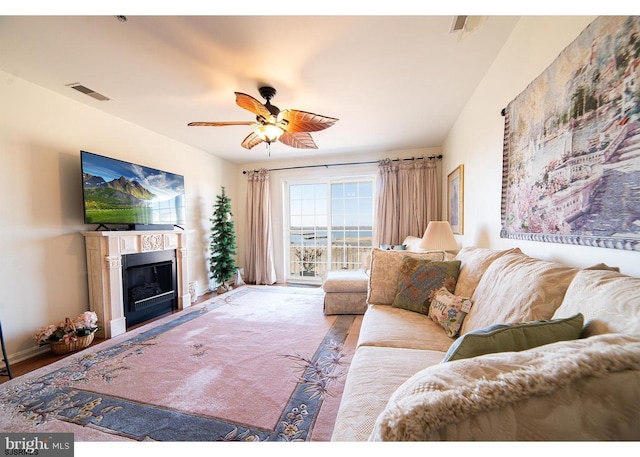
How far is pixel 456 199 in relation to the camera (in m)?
2.95

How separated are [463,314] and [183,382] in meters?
1.94

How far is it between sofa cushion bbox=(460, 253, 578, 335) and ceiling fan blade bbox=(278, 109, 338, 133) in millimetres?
1564

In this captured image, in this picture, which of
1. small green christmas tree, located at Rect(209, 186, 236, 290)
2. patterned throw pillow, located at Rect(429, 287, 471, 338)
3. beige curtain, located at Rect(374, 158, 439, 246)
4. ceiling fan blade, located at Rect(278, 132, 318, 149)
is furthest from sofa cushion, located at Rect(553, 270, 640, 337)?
small green christmas tree, located at Rect(209, 186, 236, 290)

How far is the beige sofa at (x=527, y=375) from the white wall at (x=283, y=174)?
3.34 m

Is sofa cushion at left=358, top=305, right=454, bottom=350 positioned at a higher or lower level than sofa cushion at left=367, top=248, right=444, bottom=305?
lower

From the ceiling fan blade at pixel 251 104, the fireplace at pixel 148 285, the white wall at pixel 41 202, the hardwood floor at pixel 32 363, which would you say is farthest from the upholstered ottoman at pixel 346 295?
the white wall at pixel 41 202

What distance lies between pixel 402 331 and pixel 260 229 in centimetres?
370

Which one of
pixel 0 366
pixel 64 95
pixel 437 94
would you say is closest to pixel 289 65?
pixel 437 94

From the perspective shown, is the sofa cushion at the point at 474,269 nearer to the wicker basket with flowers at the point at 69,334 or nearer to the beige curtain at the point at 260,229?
the wicker basket with flowers at the point at 69,334

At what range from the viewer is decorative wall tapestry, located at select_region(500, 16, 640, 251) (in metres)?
0.80

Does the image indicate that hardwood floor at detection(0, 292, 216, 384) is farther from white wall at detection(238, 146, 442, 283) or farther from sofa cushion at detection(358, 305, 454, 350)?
white wall at detection(238, 146, 442, 283)

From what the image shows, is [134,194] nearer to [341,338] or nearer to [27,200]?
[27,200]

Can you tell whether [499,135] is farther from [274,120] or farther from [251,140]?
[251,140]
